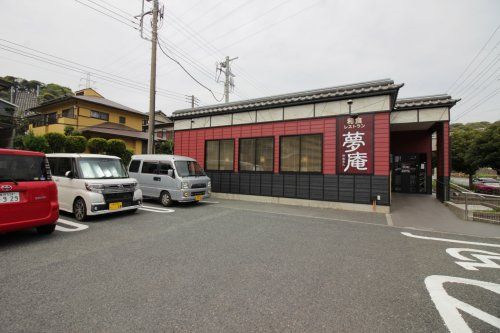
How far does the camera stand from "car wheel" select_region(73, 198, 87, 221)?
21.7 feet

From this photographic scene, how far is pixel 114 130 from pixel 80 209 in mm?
21381

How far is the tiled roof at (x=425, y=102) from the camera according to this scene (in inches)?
431

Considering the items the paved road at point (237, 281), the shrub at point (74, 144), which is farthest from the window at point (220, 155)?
the shrub at point (74, 144)

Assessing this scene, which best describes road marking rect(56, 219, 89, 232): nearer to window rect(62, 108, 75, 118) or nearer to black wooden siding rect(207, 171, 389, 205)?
black wooden siding rect(207, 171, 389, 205)

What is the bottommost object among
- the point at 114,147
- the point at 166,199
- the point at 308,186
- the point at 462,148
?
the point at 166,199

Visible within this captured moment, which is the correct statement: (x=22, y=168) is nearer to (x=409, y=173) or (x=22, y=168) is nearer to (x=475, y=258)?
(x=475, y=258)

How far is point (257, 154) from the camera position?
12141 millimetres

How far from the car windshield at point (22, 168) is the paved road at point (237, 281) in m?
1.27

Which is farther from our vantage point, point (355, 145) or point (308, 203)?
point (308, 203)

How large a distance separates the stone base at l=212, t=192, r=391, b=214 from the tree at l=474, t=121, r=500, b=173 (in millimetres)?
13920

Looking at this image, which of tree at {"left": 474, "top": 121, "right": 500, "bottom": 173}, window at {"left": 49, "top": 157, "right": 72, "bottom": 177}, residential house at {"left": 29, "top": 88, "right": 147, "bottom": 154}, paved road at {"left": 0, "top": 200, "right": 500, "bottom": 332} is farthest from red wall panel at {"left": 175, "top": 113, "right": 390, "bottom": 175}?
residential house at {"left": 29, "top": 88, "right": 147, "bottom": 154}

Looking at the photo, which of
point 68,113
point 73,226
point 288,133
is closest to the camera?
point 73,226

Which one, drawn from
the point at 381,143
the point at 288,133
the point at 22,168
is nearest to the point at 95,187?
the point at 22,168

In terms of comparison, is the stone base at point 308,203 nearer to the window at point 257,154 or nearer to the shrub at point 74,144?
the window at point 257,154
